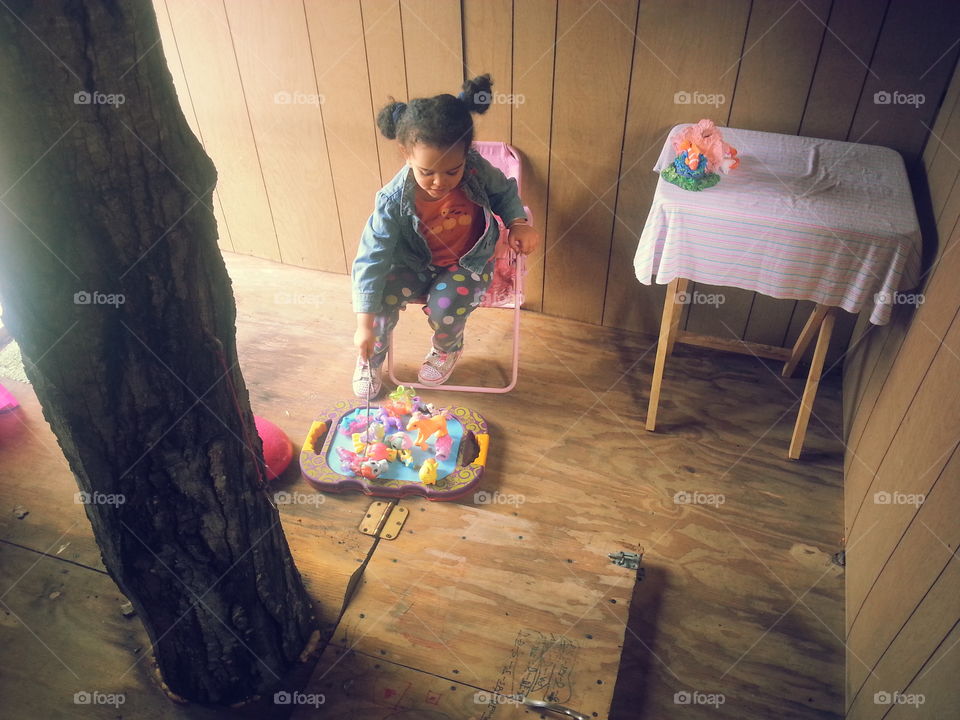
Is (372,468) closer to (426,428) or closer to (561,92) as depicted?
(426,428)

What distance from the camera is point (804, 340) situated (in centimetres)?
231

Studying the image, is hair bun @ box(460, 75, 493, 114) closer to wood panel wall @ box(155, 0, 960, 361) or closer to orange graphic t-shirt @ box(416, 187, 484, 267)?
orange graphic t-shirt @ box(416, 187, 484, 267)

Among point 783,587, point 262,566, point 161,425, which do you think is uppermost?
point 161,425

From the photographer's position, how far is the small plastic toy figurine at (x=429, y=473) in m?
1.99

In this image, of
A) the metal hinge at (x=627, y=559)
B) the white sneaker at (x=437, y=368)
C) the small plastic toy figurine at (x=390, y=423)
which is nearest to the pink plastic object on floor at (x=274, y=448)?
Answer: the small plastic toy figurine at (x=390, y=423)

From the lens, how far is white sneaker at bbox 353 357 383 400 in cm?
235

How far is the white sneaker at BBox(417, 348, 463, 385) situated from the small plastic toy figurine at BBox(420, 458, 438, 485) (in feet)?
1.51

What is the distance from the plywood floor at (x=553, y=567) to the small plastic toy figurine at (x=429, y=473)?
2.5 inches

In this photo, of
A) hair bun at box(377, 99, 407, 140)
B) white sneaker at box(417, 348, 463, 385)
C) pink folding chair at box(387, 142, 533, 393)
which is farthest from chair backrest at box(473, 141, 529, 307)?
hair bun at box(377, 99, 407, 140)

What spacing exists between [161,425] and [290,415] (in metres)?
1.18

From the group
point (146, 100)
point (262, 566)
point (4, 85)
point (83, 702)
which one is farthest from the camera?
point (83, 702)

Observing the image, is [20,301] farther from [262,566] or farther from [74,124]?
[262,566]

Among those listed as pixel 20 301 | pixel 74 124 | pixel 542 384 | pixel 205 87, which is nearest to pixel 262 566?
pixel 20 301

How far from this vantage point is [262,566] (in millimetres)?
1422
